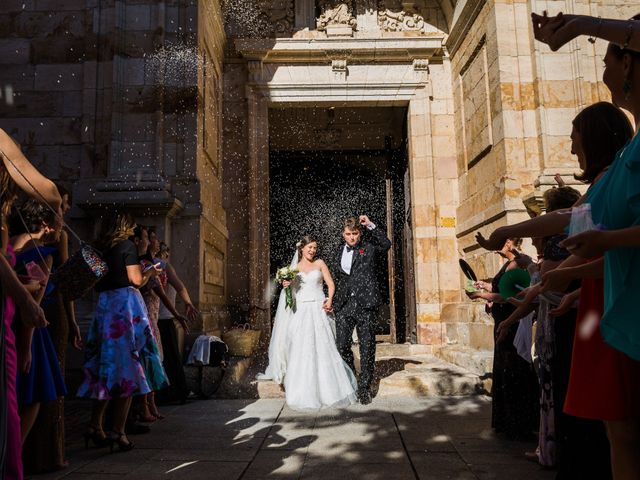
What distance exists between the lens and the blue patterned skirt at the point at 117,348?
3979 mm

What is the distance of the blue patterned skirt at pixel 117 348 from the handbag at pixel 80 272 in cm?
97

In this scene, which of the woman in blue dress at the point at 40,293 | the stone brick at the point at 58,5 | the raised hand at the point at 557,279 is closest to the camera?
the raised hand at the point at 557,279

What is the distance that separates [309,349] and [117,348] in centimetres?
248

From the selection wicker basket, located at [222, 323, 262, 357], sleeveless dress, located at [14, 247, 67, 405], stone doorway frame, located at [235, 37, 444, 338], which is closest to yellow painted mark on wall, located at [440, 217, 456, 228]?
stone doorway frame, located at [235, 37, 444, 338]

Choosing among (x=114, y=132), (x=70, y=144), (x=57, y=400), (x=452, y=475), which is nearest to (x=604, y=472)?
(x=452, y=475)

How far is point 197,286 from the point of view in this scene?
684 cm

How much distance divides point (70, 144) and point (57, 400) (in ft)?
15.8

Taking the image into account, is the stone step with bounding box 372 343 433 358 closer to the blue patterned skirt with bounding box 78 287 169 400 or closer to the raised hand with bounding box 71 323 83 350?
the blue patterned skirt with bounding box 78 287 169 400

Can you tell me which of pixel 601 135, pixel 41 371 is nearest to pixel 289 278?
pixel 41 371

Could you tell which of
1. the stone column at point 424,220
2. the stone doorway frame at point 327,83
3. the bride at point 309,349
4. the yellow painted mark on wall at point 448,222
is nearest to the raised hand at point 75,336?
the bride at point 309,349

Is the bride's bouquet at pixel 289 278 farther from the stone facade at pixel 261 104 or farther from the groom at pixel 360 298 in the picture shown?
the stone facade at pixel 261 104

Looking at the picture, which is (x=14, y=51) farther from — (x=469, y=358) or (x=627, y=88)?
(x=627, y=88)

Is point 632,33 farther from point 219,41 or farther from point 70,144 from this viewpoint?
point 219,41

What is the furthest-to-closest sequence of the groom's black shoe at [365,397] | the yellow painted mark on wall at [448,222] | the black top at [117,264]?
the yellow painted mark on wall at [448,222] → the groom's black shoe at [365,397] → the black top at [117,264]
